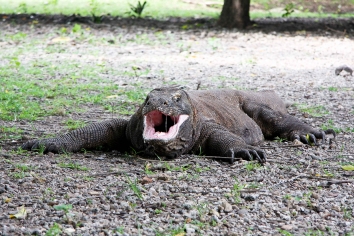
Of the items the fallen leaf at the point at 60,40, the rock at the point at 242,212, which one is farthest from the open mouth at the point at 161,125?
the fallen leaf at the point at 60,40

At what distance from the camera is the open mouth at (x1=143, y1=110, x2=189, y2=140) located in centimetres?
498

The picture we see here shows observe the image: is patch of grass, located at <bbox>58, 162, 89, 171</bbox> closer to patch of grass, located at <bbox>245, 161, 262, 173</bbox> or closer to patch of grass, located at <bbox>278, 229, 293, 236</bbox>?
patch of grass, located at <bbox>245, 161, 262, 173</bbox>

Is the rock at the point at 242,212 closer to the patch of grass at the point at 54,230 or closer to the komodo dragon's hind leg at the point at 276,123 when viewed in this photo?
the patch of grass at the point at 54,230

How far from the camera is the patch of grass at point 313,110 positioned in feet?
25.0

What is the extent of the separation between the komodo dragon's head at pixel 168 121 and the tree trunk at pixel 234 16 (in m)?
11.0

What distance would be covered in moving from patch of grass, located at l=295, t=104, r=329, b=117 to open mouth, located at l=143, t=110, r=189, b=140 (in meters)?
2.81

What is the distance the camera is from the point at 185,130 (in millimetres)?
5152

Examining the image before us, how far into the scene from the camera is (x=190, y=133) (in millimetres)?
5227

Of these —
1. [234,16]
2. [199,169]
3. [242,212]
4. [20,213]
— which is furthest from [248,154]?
[234,16]

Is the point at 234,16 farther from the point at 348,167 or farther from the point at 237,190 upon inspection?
the point at 237,190

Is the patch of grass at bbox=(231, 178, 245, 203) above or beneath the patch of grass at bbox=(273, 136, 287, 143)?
above

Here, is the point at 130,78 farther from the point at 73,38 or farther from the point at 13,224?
A: the point at 13,224

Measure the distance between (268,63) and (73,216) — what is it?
8.63 m

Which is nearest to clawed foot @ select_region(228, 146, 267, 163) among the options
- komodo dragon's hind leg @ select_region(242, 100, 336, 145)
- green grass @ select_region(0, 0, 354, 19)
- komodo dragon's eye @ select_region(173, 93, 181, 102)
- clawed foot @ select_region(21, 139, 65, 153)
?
komodo dragon's eye @ select_region(173, 93, 181, 102)
